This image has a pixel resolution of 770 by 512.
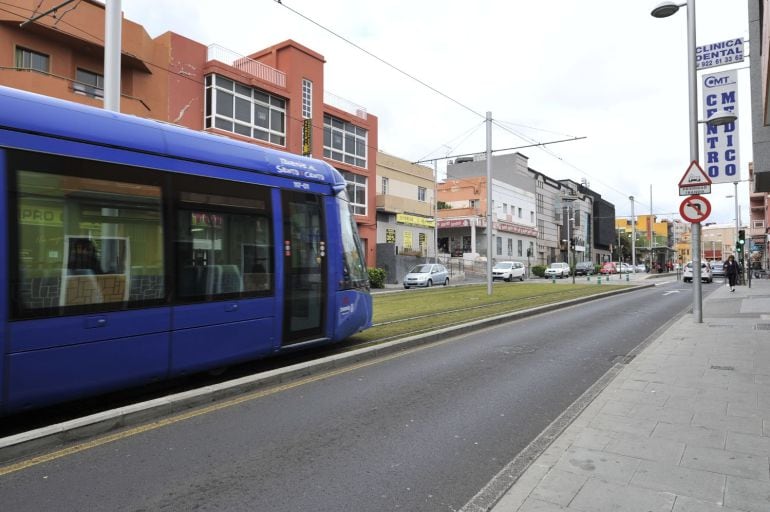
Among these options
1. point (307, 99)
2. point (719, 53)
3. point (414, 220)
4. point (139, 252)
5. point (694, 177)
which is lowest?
point (139, 252)

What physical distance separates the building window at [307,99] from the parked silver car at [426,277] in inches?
451

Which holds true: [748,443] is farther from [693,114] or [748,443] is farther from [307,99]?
[307,99]

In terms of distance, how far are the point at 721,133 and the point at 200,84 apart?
21476 mm

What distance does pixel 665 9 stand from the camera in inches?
456

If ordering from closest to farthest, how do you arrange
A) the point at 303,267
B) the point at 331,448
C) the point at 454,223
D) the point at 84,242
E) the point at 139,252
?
the point at 331,448 → the point at 84,242 → the point at 139,252 → the point at 303,267 → the point at 454,223

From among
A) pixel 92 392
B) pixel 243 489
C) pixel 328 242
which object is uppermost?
pixel 328 242

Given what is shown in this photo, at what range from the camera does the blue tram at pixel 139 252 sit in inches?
177

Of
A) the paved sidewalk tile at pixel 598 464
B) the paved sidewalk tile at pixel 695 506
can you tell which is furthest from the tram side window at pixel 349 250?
the paved sidewalk tile at pixel 695 506

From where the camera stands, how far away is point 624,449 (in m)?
4.05

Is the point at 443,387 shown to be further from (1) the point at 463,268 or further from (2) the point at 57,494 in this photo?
(1) the point at 463,268

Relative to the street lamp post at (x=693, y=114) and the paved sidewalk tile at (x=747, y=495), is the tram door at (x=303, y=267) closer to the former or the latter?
the paved sidewalk tile at (x=747, y=495)

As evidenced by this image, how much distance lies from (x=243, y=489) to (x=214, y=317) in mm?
2798

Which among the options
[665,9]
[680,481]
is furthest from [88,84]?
[680,481]

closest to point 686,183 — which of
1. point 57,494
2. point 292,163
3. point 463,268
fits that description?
point 292,163
